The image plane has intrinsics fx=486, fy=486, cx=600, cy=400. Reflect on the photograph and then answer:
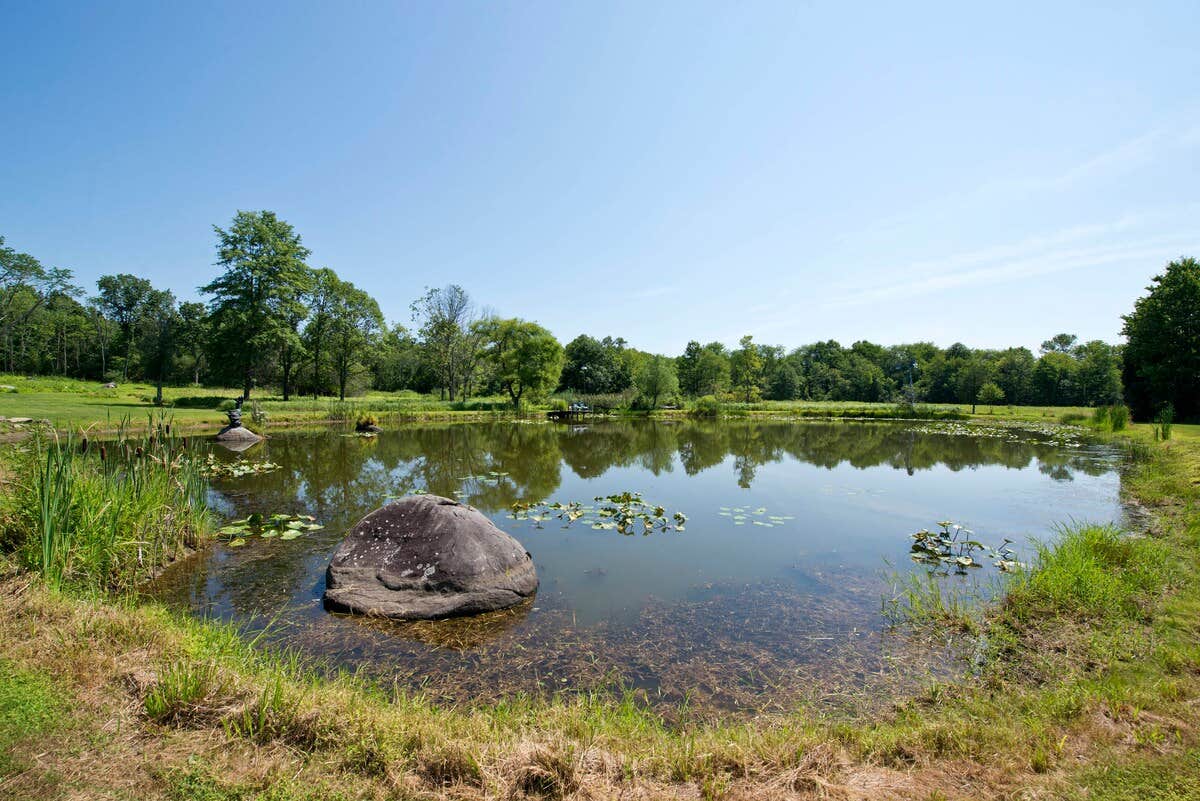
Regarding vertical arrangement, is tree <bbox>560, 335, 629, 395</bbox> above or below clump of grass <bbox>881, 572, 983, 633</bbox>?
above

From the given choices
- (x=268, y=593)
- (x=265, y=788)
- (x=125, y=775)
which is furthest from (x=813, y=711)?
(x=268, y=593)

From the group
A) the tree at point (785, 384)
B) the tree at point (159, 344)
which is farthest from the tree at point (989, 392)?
the tree at point (159, 344)

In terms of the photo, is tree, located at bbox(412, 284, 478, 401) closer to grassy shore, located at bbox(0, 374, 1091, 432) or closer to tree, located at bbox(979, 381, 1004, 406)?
grassy shore, located at bbox(0, 374, 1091, 432)

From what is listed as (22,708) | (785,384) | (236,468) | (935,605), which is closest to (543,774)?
(22,708)

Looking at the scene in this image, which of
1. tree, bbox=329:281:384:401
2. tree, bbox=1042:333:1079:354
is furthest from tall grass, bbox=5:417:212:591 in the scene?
tree, bbox=1042:333:1079:354

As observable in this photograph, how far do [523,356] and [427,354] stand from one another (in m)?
14.8

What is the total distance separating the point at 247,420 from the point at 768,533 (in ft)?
101

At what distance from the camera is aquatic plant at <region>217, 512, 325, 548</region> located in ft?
32.2

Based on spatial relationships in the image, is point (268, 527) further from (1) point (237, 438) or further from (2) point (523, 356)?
(2) point (523, 356)

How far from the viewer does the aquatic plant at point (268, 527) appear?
9828 mm

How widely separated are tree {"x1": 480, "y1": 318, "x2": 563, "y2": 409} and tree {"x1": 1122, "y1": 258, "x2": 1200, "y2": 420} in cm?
4373

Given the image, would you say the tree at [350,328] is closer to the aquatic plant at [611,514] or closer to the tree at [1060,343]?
the aquatic plant at [611,514]

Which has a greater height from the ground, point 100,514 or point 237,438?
point 100,514

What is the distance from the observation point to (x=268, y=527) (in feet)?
33.7
